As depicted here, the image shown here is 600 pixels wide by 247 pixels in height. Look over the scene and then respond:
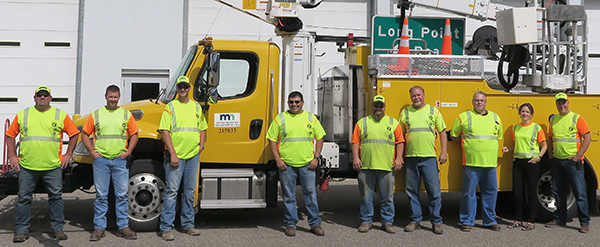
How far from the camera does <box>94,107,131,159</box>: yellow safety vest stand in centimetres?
647

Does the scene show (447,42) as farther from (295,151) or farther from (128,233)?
(128,233)

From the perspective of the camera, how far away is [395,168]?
6992mm

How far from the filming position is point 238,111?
23.2ft

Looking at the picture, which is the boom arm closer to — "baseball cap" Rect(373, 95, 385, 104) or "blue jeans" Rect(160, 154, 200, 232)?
"baseball cap" Rect(373, 95, 385, 104)

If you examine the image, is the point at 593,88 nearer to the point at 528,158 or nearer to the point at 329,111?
the point at 528,158

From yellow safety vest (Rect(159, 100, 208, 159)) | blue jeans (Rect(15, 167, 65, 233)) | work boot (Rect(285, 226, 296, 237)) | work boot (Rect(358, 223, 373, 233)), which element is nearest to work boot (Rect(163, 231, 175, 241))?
yellow safety vest (Rect(159, 100, 208, 159))

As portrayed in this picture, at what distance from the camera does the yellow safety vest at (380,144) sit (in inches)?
274

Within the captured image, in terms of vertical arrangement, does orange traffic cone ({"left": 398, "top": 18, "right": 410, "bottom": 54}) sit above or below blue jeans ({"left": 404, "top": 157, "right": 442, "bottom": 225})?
above

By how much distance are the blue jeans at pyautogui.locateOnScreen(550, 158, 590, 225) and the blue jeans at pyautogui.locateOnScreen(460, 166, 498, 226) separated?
84 centimetres

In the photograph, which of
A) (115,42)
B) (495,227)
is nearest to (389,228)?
(495,227)

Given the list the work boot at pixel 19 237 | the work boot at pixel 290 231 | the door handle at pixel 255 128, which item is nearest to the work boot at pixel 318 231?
the work boot at pixel 290 231

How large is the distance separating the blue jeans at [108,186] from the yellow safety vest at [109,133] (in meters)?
0.09

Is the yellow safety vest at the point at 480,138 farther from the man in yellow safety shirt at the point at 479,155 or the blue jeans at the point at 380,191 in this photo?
the blue jeans at the point at 380,191

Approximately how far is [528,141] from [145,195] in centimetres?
488
